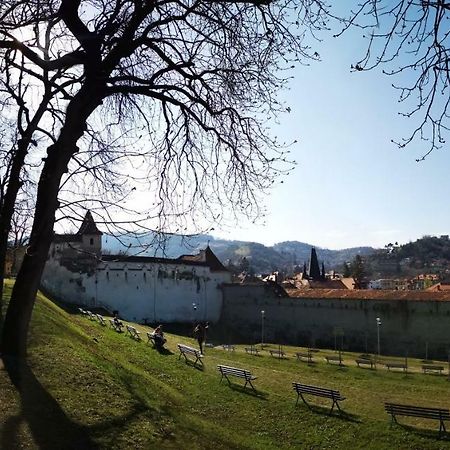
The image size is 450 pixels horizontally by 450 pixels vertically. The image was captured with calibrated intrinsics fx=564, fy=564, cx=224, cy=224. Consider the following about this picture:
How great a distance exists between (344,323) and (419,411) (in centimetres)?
2195

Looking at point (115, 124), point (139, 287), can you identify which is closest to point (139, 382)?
point (115, 124)

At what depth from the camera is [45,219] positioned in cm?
852

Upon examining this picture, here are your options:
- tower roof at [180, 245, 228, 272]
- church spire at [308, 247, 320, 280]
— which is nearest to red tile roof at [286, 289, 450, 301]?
tower roof at [180, 245, 228, 272]

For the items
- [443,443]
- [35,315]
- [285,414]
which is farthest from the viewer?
[35,315]

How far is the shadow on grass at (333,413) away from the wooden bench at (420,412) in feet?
2.53

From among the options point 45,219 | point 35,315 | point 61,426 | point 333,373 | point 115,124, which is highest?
point 115,124

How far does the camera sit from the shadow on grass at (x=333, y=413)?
13102 mm

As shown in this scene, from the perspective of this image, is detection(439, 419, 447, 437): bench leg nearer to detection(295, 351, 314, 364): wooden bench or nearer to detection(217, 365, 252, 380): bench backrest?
detection(217, 365, 252, 380): bench backrest

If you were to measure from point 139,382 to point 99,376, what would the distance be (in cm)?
145

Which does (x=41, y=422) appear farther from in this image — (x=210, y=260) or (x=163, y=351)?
(x=210, y=260)

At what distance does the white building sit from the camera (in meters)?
40.2

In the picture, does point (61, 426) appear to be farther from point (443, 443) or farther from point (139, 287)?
point (139, 287)

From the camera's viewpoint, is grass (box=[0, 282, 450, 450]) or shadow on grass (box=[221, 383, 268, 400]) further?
shadow on grass (box=[221, 383, 268, 400])

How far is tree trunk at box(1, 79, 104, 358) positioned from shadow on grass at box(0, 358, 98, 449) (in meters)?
1.07
